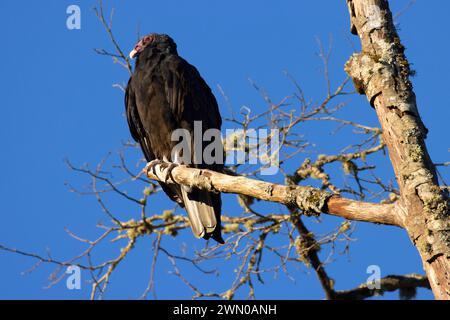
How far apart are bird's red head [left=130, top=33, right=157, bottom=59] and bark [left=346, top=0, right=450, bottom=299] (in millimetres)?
2403

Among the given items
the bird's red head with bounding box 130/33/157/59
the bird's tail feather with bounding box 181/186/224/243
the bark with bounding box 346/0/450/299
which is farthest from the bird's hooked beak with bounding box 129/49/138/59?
the bark with bounding box 346/0/450/299

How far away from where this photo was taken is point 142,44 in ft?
17.9

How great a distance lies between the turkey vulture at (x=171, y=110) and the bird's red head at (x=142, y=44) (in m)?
0.25

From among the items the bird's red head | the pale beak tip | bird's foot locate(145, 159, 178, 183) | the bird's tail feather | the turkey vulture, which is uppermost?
Answer: the bird's red head

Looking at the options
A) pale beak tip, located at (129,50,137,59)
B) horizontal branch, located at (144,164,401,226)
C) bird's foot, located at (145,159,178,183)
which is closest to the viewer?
horizontal branch, located at (144,164,401,226)

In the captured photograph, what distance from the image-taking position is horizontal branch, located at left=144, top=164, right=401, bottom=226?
273 centimetres

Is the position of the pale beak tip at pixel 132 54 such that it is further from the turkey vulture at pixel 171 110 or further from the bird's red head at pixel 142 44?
the turkey vulture at pixel 171 110

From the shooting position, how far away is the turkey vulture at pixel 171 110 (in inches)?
185

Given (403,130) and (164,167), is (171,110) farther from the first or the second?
(403,130)

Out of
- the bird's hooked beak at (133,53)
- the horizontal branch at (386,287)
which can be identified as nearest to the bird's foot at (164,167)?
the bird's hooked beak at (133,53)

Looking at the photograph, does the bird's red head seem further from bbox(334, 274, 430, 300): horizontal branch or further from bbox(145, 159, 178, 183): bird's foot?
bbox(334, 274, 430, 300): horizontal branch
